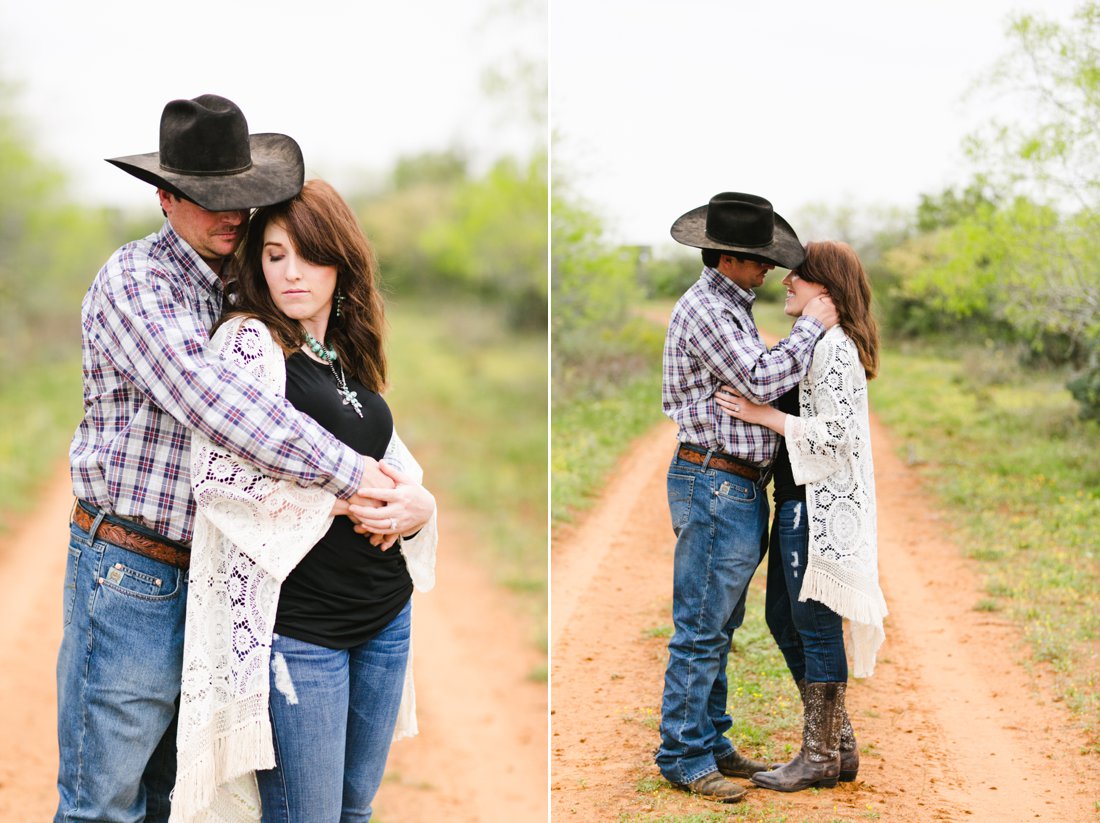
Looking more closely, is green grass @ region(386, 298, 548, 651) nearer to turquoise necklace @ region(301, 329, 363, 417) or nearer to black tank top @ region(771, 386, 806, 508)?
turquoise necklace @ region(301, 329, 363, 417)

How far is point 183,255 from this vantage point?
91.5 inches

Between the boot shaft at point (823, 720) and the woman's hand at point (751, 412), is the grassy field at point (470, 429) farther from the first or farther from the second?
the woman's hand at point (751, 412)

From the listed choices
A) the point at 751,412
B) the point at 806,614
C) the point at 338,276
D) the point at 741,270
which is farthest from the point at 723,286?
the point at 338,276

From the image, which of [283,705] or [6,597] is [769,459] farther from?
[6,597]

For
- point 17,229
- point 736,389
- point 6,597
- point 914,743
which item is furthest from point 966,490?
point 17,229

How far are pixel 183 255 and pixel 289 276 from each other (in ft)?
0.83

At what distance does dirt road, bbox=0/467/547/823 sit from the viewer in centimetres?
455

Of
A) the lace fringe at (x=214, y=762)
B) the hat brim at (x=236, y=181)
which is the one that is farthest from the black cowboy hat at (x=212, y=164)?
the lace fringe at (x=214, y=762)

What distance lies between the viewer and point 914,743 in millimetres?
4035

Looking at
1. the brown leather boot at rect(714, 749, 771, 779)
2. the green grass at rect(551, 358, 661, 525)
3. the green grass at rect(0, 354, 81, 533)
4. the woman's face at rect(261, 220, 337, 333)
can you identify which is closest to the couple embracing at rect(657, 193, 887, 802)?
the brown leather boot at rect(714, 749, 771, 779)

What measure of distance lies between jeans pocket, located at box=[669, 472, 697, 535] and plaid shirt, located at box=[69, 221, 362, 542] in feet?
4.36

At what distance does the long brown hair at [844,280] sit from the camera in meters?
3.22

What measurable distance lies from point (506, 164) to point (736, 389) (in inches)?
861

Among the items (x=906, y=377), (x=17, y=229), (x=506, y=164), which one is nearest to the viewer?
(x=906, y=377)
